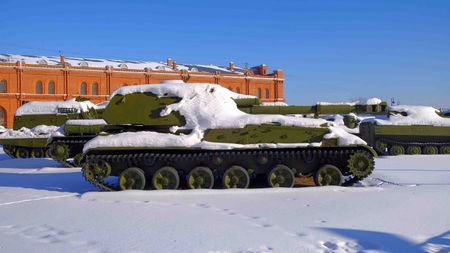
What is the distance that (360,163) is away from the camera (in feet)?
31.8

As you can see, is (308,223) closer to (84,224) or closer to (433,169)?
(84,224)

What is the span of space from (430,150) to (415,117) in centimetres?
168

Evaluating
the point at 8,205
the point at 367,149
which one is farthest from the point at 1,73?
the point at 367,149

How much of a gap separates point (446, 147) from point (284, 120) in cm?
1300

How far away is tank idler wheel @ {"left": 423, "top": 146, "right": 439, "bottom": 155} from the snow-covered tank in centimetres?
1100

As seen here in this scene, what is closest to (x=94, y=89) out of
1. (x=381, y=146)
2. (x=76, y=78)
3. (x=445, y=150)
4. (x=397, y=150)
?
(x=76, y=78)

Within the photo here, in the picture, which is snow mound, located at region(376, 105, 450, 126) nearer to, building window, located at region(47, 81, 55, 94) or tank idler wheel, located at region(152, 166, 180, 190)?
tank idler wheel, located at region(152, 166, 180, 190)

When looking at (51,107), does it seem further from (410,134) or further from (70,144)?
(410,134)

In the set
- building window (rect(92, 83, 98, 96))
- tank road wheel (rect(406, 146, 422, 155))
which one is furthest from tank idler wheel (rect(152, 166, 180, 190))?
building window (rect(92, 83, 98, 96))

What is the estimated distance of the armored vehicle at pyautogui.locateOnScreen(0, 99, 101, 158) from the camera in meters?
19.2

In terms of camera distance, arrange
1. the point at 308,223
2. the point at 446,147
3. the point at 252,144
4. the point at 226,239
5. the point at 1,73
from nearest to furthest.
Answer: the point at 226,239
the point at 308,223
the point at 252,144
the point at 446,147
the point at 1,73

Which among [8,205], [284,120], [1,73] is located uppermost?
[1,73]

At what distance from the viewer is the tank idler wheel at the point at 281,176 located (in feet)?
32.1

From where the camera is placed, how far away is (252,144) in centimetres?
952
